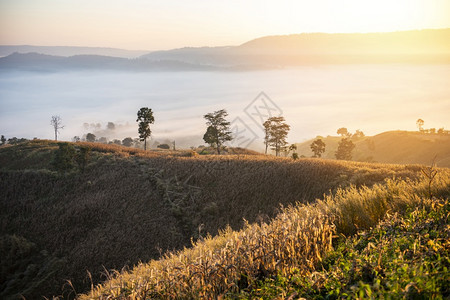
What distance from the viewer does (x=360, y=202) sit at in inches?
247

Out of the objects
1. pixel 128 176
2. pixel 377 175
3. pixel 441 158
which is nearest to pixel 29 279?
pixel 128 176

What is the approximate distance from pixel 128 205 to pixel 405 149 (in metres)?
91.8

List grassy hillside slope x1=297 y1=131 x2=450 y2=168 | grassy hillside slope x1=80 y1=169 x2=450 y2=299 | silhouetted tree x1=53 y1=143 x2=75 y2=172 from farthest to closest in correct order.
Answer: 1. grassy hillside slope x1=297 y1=131 x2=450 y2=168
2. silhouetted tree x1=53 y1=143 x2=75 y2=172
3. grassy hillside slope x1=80 y1=169 x2=450 y2=299

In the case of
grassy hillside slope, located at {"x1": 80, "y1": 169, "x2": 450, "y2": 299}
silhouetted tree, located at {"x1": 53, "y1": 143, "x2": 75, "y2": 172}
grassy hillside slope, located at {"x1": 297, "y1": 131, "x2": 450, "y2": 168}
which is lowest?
grassy hillside slope, located at {"x1": 297, "y1": 131, "x2": 450, "y2": 168}

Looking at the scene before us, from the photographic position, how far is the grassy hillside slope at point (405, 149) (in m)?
77.8

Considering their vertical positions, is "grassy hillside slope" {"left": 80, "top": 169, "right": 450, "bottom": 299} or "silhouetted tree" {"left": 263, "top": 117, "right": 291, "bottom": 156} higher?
"grassy hillside slope" {"left": 80, "top": 169, "right": 450, "bottom": 299}

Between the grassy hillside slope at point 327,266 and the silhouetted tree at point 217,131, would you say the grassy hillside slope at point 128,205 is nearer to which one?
the grassy hillside slope at point 327,266

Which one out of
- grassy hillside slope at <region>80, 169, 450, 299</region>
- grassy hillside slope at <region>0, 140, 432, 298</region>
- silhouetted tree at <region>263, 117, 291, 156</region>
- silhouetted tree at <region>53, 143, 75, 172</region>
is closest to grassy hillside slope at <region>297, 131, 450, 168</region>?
silhouetted tree at <region>263, 117, 291, 156</region>

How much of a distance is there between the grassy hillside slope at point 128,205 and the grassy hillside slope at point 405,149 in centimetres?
5782

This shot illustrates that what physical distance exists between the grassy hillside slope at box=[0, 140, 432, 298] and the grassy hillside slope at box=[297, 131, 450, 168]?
57.8m

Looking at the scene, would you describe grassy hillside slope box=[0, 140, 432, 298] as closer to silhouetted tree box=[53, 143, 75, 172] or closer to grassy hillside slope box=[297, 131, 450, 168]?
silhouetted tree box=[53, 143, 75, 172]

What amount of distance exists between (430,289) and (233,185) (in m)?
27.3

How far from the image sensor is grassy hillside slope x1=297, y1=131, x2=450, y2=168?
77.8m

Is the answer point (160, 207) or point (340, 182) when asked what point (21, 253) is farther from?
point (340, 182)
